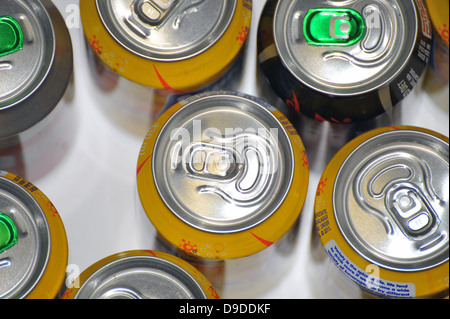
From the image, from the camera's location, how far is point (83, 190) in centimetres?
130

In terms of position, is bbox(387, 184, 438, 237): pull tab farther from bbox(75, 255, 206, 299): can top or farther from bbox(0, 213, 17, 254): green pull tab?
bbox(0, 213, 17, 254): green pull tab

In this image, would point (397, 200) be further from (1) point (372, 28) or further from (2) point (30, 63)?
(2) point (30, 63)

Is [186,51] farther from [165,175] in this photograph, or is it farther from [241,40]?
[165,175]

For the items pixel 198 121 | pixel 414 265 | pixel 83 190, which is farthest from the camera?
pixel 83 190

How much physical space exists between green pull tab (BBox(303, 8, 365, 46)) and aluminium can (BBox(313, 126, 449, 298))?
20 centimetres

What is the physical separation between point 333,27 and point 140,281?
624mm

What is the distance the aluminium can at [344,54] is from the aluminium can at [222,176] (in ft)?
0.28

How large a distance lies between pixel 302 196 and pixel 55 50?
1.87 feet

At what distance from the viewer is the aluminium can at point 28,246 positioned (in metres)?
1.03

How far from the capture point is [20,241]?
106 centimetres

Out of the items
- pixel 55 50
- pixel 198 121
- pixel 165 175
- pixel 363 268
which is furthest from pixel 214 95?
pixel 363 268

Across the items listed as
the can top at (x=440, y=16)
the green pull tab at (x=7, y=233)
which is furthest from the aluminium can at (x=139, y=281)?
the can top at (x=440, y=16)

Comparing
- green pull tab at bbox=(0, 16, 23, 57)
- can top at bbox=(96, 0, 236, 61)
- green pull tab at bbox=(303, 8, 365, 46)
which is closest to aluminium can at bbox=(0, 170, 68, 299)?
green pull tab at bbox=(0, 16, 23, 57)

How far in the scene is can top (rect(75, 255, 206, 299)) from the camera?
40.7 inches
